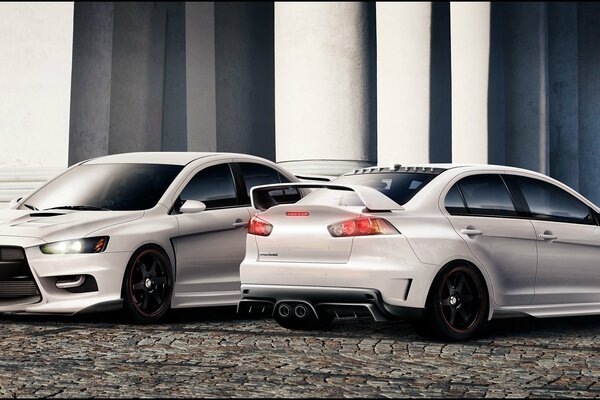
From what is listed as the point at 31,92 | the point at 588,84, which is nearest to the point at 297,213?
the point at 31,92

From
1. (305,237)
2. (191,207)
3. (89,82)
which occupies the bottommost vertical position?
(305,237)

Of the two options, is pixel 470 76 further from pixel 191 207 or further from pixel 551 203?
pixel 191 207

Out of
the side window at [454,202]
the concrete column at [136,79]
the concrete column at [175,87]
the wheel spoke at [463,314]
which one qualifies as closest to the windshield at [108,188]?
the side window at [454,202]

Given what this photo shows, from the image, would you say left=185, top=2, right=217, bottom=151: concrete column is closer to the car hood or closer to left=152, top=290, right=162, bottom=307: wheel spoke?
the car hood

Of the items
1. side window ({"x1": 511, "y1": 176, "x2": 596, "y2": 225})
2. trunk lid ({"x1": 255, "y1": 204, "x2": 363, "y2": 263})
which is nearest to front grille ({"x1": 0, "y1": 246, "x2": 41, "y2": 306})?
trunk lid ({"x1": 255, "y1": 204, "x2": 363, "y2": 263})

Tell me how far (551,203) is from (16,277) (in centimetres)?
460

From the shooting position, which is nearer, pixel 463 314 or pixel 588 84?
pixel 463 314

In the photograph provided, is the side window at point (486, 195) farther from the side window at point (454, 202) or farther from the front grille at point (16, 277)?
the front grille at point (16, 277)

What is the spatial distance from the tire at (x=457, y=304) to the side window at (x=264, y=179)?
2.71 meters

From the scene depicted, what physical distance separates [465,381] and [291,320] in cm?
291

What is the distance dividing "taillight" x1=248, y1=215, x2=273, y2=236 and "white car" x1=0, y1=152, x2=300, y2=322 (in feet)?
3.40

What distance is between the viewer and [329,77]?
50.4 feet

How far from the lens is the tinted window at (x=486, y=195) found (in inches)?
372

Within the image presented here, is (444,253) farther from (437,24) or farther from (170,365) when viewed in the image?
(437,24)
